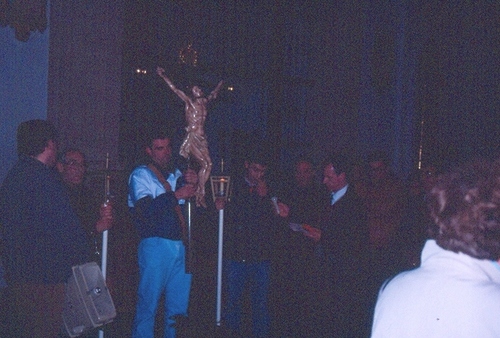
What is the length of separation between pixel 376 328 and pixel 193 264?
293 cm

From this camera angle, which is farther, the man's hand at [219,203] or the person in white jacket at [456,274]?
the man's hand at [219,203]

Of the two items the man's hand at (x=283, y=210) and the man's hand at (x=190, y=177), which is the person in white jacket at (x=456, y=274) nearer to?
the man's hand at (x=190, y=177)

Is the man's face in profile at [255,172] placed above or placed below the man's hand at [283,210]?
above

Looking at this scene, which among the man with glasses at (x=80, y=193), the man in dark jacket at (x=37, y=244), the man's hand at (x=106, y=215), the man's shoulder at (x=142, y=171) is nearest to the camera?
the man in dark jacket at (x=37, y=244)

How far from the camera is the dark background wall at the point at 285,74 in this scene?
5.29 meters

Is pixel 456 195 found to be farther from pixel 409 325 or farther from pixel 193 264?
pixel 193 264

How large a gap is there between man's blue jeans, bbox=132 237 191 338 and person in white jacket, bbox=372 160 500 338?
2.93m

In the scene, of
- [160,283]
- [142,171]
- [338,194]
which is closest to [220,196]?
[142,171]

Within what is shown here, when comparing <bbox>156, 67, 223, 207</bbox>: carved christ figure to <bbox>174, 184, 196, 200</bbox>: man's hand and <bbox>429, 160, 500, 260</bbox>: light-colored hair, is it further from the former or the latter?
<bbox>429, 160, 500, 260</bbox>: light-colored hair

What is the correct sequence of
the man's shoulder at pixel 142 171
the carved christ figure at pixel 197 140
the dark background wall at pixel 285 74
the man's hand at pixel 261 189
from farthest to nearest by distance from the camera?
1. the dark background wall at pixel 285 74
2. the man's hand at pixel 261 189
3. the carved christ figure at pixel 197 140
4. the man's shoulder at pixel 142 171

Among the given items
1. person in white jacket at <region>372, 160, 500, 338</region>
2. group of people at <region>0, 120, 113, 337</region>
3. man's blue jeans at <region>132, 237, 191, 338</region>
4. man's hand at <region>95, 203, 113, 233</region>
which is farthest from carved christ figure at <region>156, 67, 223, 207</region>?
person in white jacket at <region>372, 160, 500, 338</region>

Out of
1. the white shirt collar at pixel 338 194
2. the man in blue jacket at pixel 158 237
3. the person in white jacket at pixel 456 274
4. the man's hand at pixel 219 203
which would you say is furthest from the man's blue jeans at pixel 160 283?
the person in white jacket at pixel 456 274

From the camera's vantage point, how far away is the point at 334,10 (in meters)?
8.28

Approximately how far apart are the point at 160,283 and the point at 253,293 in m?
0.91
